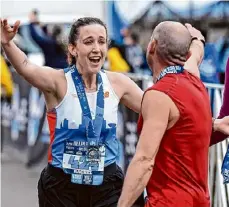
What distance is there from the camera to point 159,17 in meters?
18.6

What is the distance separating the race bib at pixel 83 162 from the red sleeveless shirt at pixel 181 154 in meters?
0.97

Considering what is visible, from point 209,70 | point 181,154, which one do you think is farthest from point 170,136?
point 209,70

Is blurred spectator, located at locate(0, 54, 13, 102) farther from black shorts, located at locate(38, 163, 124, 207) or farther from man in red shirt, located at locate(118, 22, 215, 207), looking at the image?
man in red shirt, located at locate(118, 22, 215, 207)

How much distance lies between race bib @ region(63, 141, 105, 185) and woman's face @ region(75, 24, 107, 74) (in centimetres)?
49

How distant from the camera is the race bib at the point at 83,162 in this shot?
496 centimetres

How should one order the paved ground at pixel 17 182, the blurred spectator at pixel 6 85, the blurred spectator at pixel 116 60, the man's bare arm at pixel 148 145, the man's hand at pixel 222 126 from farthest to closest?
the blurred spectator at pixel 116 60 → the blurred spectator at pixel 6 85 → the paved ground at pixel 17 182 → the man's hand at pixel 222 126 → the man's bare arm at pixel 148 145

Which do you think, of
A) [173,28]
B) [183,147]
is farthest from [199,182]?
[173,28]

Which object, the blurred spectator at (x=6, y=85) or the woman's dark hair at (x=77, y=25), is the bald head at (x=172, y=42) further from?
the blurred spectator at (x=6, y=85)

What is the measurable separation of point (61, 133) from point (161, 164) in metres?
1.12

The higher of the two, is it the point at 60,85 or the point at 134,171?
the point at 60,85

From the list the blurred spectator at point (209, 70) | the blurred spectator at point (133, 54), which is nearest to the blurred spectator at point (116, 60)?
the blurred spectator at point (133, 54)

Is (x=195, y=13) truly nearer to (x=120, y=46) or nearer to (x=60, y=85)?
(x=120, y=46)

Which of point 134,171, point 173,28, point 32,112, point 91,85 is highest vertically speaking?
point 173,28

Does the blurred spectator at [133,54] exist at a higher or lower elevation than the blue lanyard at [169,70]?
lower
